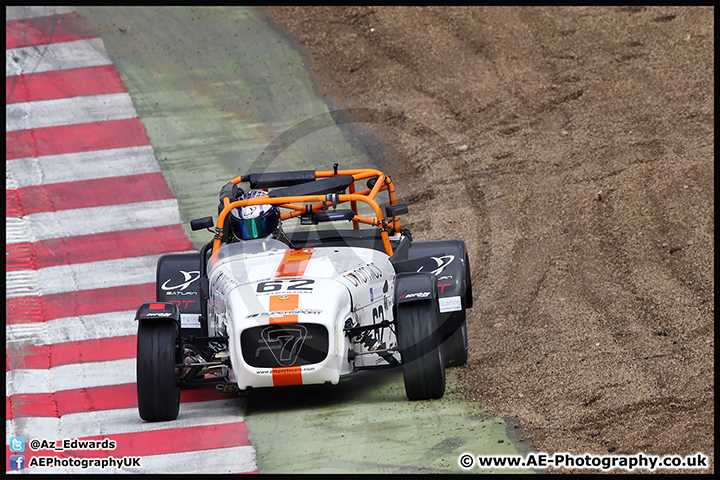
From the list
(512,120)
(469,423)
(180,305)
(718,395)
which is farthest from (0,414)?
(512,120)

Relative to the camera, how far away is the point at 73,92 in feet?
61.3

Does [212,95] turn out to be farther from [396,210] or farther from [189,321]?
[396,210]

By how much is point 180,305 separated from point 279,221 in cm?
162

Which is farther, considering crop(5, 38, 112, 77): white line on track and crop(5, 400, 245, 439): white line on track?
crop(5, 38, 112, 77): white line on track

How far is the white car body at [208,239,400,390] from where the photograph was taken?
9.12 m

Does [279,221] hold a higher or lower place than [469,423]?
higher

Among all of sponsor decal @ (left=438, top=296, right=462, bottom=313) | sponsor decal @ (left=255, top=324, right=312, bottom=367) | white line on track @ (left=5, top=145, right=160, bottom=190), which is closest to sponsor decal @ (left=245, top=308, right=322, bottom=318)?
sponsor decal @ (left=255, top=324, right=312, bottom=367)

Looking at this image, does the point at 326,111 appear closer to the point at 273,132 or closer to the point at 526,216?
the point at 273,132

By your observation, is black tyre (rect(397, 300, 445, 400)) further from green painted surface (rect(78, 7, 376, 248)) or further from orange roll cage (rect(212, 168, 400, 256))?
green painted surface (rect(78, 7, 376, 248))

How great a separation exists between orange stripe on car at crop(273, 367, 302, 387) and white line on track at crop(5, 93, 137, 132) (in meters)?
10.3

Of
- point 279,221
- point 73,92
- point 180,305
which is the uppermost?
point 73,92
